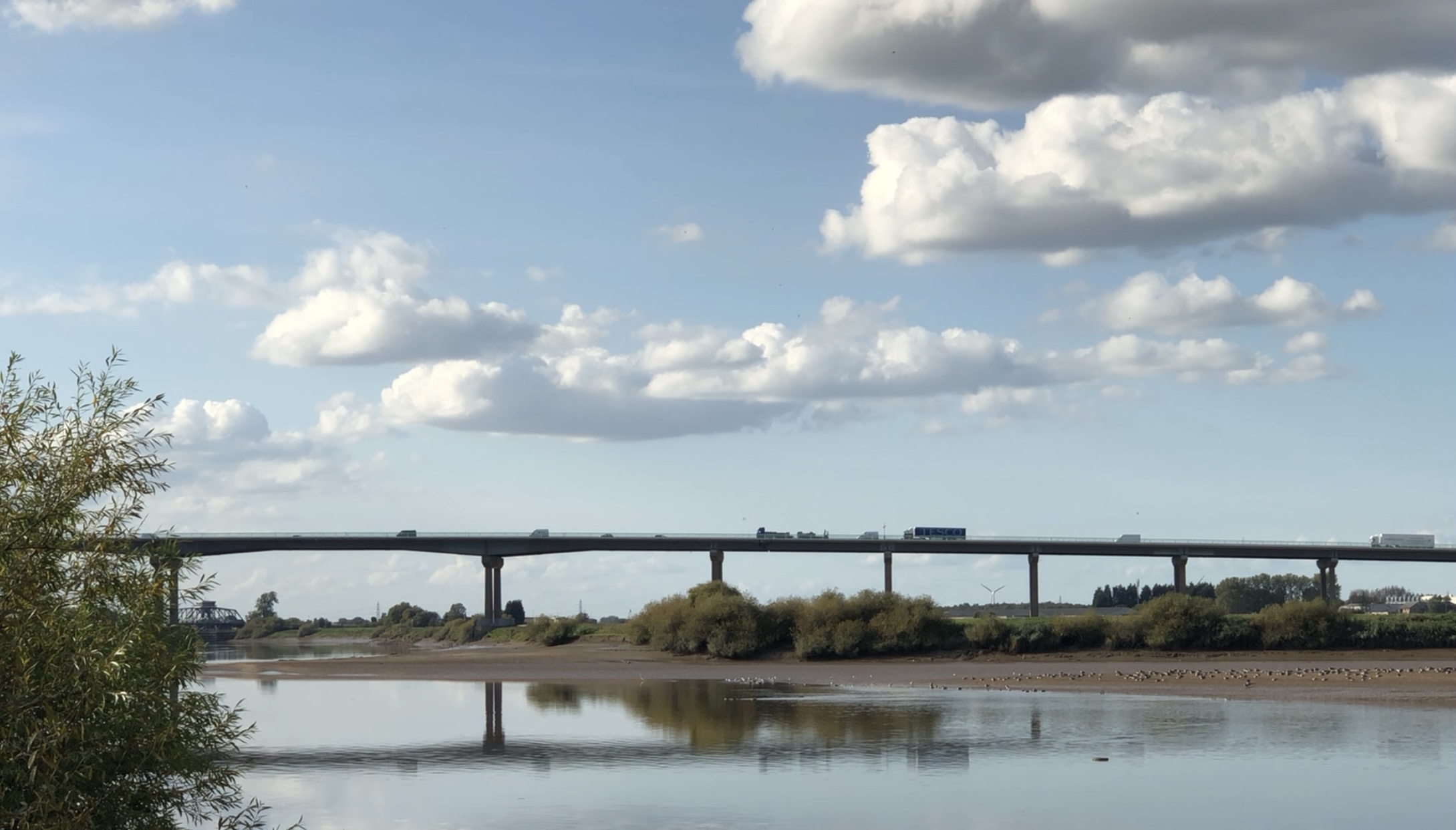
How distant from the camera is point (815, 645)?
98.1 meters

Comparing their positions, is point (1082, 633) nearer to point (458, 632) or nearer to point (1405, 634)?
point (1405, 634)

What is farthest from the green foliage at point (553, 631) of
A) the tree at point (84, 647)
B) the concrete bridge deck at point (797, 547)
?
the tree at point (84, 647)

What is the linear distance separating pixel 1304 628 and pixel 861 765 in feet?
200

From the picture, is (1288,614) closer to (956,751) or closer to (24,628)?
(956,751)

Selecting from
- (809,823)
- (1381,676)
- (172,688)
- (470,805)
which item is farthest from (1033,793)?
(1381,676)

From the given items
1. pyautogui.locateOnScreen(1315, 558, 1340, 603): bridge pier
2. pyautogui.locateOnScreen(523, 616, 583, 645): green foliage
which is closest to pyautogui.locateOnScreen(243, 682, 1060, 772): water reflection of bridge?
pyautogui.locateOnScreen(523, 616, 583, 645): green foliage

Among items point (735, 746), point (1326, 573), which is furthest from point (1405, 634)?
point (1326, 573)

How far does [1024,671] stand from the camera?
85.1 meters

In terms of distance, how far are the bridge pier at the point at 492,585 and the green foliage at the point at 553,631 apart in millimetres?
11999

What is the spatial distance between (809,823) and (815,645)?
6592 centimetres

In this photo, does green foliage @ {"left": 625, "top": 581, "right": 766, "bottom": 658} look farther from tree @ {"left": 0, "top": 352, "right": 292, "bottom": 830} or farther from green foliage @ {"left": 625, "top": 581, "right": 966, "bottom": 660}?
tree @ {"left": 0, "top": 352, "right": 292, "bottom": 830}

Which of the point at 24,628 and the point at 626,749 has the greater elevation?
the point at 24,628

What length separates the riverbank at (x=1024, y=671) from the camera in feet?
225

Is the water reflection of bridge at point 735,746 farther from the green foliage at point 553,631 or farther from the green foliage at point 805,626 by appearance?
the green foliage at point 553,631
